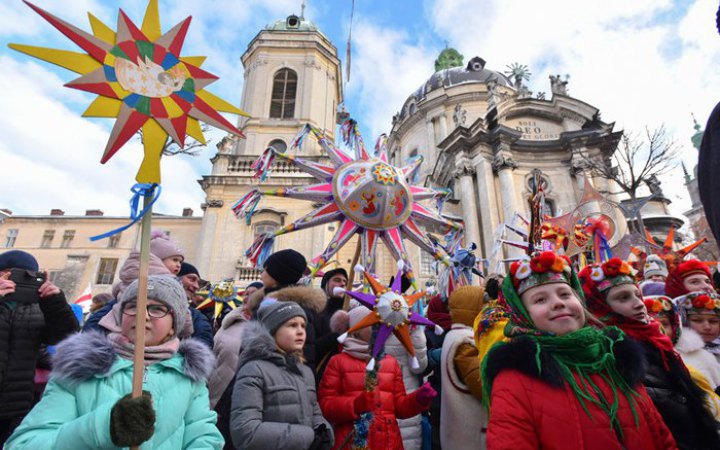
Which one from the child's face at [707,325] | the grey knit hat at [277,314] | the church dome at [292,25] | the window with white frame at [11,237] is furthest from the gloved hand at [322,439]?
the window with white frame at [11,237]

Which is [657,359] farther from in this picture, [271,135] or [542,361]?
[271,135]

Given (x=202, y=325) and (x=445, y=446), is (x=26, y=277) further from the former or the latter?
(x=445, y=446)

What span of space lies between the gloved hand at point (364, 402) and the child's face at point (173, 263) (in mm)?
2393

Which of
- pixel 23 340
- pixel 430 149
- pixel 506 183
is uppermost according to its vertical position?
pixel 430 149

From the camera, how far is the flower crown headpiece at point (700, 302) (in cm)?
348

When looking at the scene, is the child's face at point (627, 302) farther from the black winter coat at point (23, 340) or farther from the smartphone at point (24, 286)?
the smartphone at point (24, 286)

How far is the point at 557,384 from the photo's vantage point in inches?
72.3

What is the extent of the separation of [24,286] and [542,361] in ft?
12.1

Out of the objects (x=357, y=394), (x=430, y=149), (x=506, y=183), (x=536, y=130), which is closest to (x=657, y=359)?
(x=357, y=394)

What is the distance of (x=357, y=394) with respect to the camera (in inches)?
116

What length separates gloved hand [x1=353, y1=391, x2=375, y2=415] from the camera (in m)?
2.57

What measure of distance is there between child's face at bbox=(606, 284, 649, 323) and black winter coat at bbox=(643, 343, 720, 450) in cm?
25

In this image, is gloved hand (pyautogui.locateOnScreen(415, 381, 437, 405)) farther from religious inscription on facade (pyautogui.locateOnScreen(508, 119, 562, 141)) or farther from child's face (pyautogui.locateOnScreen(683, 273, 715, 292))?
religious inscription on facade (pyautogui.locateOnScreen(508, 119, 562, 141))

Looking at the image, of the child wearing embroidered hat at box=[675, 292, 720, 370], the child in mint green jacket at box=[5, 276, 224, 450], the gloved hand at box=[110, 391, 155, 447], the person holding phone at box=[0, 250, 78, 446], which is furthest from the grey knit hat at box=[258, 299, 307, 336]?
the child wearing embroidered hat at box=[675, 292, 720, 370]
